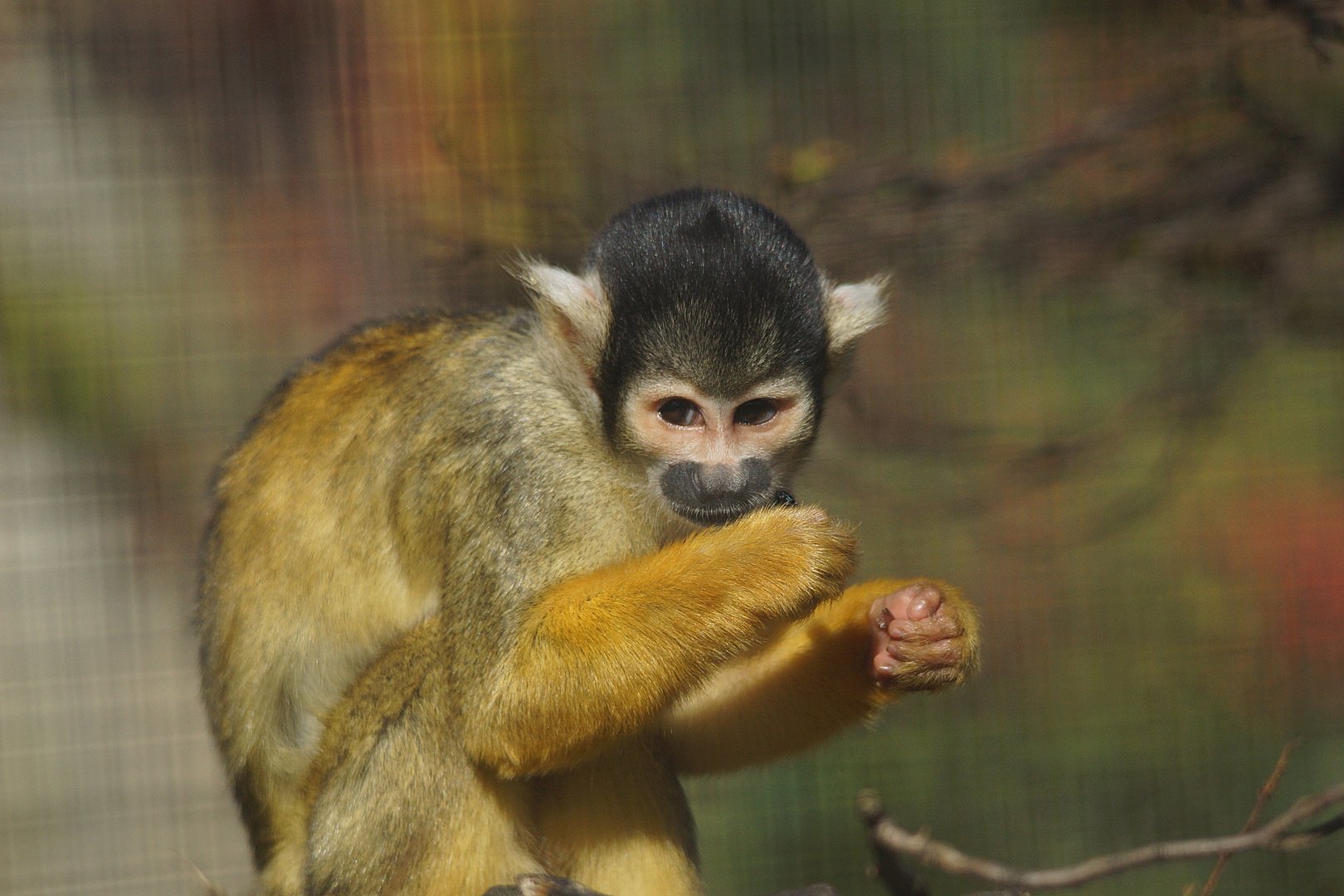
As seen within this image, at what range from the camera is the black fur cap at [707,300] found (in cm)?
213

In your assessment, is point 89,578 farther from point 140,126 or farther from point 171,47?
point 171,47

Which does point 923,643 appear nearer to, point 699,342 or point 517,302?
point 699,342

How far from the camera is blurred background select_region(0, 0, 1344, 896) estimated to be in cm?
464

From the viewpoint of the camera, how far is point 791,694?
245 cm

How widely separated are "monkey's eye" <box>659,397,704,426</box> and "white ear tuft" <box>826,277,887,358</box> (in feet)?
1.06

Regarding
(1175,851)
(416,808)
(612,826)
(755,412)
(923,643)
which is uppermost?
(755,412)

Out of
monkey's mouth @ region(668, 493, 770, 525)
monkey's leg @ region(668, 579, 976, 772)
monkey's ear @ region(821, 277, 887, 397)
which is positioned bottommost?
monkey's leg @ region(668, 579, 976, 772)

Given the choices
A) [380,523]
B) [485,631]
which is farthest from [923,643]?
[380,523]

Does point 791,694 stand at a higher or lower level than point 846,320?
lower

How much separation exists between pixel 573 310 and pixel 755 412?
0.37 metres

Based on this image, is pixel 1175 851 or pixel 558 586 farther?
pixel 558 586

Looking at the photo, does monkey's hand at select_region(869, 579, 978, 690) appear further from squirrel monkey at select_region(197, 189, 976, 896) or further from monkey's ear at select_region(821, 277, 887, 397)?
monkey's ear at select_region(821, 277, 887, 397)

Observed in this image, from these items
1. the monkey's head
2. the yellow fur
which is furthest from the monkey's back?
the monkey's head

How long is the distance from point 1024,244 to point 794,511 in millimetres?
2073
